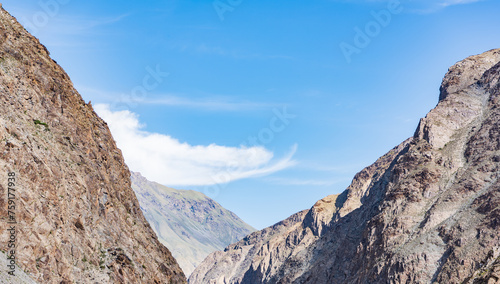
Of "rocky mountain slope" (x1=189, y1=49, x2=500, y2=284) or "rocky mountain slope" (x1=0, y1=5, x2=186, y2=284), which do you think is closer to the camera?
"rocky mountain slope" (x1=0, y1=5, x2=186, y2=284)

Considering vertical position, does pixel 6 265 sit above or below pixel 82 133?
below

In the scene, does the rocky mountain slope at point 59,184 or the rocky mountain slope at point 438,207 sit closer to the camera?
the rocky mountain slope at point 59,184

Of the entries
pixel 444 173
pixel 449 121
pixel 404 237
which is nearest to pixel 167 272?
pixel 404 237

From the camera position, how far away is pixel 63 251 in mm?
64125

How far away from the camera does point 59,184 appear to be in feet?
226

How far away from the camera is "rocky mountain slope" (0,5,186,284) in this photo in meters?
59.2

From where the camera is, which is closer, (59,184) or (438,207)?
(59,184)

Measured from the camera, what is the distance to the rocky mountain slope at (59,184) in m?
59.2

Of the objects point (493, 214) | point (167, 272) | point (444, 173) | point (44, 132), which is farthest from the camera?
point (444, 173)

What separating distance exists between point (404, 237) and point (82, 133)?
95.2 m

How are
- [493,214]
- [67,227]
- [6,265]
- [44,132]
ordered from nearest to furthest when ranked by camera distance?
1. [6,265]
2. [67,227]
3. [44,132]
4. [493,214]

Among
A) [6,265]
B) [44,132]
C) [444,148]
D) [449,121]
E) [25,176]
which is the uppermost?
[449,121]

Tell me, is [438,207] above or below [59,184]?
below

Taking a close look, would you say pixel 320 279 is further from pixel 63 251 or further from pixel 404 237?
pixel 63 251
